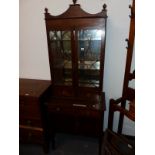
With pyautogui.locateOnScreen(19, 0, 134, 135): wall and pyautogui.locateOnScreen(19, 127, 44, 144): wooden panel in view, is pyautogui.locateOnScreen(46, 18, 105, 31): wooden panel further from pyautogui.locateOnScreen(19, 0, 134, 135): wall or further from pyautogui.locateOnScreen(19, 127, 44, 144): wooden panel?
pyautogui.locateOnScreen(19, 127, 44, 144): wooden panel

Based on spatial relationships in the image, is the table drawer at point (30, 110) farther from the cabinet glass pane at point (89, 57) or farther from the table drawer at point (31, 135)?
the cabinet glass pane at point (89, 57)

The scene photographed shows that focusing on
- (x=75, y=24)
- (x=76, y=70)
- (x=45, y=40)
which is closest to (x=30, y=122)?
(x=76, y=70)

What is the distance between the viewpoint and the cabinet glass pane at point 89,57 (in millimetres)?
1880

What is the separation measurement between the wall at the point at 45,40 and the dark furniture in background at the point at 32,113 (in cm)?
36

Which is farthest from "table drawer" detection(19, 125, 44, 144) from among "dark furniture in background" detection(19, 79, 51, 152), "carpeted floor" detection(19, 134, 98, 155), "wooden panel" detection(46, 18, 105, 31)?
"wooden panel" detection(46, 18, 105, 31)

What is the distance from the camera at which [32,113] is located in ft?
6.54

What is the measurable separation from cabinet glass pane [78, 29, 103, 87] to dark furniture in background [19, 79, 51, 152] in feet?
1.67

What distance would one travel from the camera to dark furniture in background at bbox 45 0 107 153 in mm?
1836

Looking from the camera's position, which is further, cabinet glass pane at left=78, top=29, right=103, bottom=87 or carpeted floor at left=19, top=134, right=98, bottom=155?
carpeted floor at left=19, top=134, right=98, bottom=155

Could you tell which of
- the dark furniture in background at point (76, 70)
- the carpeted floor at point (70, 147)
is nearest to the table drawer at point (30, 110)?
the dark furniture in background at point (76, 70)

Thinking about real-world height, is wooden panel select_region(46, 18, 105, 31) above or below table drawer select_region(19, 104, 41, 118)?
above

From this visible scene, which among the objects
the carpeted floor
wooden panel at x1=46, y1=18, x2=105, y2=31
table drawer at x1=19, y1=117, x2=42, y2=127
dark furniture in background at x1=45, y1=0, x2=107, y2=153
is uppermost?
wooden panel at x1=46, y1=18, x2=105, y2=31

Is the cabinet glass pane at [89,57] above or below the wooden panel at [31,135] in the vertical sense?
above

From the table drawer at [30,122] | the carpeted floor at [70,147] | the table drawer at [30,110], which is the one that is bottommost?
the carpeted floor at [70,147]
